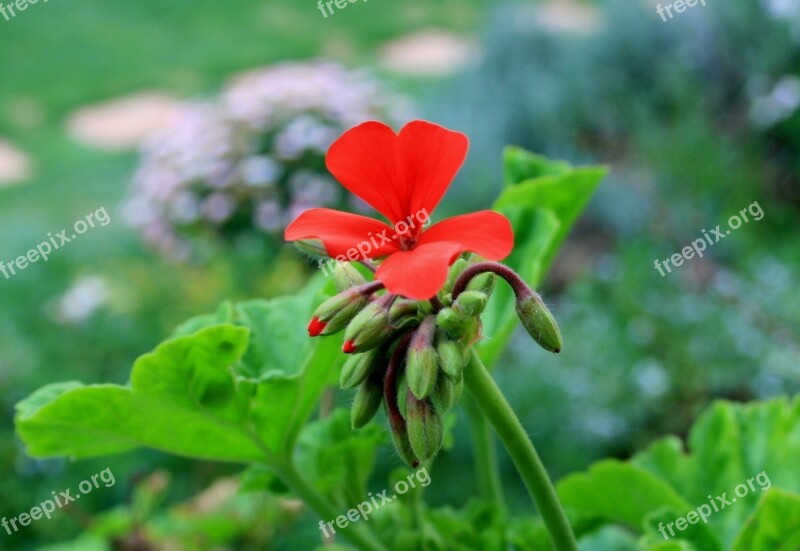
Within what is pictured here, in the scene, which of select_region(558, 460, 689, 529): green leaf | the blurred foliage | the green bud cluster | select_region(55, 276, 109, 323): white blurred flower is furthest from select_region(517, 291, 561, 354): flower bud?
select_region(55, 276, 109, 323): white blurred flower

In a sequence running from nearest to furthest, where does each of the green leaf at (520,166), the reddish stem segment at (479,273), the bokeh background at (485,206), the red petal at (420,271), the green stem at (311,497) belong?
1. the red petal at (420,271)
2. the reddish stem segment at (479,273)
3. the green stem at (311,497)
4. the green leaf at (520,166)
5. the bokeh background at (485,206)

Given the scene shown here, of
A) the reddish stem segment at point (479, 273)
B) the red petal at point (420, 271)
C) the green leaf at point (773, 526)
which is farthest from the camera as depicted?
the green leaf at point (773, 526)

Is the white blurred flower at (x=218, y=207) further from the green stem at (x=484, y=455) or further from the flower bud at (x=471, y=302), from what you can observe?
the flower bud at (x=471, y=302)

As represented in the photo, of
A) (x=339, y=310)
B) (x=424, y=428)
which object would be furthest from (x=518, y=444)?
(x=339, y=310)

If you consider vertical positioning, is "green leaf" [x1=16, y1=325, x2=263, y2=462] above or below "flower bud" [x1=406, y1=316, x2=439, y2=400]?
above

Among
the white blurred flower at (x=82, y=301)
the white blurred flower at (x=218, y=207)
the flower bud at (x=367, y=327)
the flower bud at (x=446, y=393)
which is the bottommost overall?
the flower bud at (x=446, y=393)

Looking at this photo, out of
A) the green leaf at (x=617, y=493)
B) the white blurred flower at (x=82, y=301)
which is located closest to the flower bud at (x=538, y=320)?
the green leaf at (x=617, y=493)

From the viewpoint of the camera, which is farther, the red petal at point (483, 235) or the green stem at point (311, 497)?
the green stem at point (311, 497)

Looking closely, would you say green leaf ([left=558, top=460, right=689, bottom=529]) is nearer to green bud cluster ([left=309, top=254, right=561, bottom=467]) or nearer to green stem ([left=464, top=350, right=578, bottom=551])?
green stem ([left=464, top=350, right=578, bottom=551])
